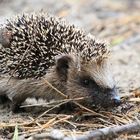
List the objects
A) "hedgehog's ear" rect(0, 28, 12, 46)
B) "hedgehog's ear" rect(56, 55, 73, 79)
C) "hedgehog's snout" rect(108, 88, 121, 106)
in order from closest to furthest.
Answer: "hedgehog's snout" rect(108, 88, 121, 106)
"hedgehog's ear" rect(56, 55, 73, 79)
"hedgehog's ear" rect(0, 28, 12, 46)

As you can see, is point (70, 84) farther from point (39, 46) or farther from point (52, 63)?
point (39, 46)

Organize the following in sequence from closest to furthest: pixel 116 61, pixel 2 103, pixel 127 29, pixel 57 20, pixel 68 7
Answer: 1. pixel 57 20
2. pixel 2 103
3. pixel 116 61
4. pixel 127 29
5. pixel 68 7

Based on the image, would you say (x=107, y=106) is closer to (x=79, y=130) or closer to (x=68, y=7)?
(x=79, y=130)

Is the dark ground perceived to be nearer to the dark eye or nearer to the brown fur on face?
the brown fur on face

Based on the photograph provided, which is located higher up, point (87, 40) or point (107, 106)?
point (87, 40)

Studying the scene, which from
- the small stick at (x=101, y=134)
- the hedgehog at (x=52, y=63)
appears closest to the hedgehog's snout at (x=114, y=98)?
the hedgehog at (x=52, y=63)

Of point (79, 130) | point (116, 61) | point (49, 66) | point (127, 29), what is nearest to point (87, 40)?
point (49, 66)

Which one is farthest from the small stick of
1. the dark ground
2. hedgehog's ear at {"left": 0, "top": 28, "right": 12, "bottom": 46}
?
hedgehog's ear at {"left": 0, "top": 28, "right": 12, "bottom": 46}
